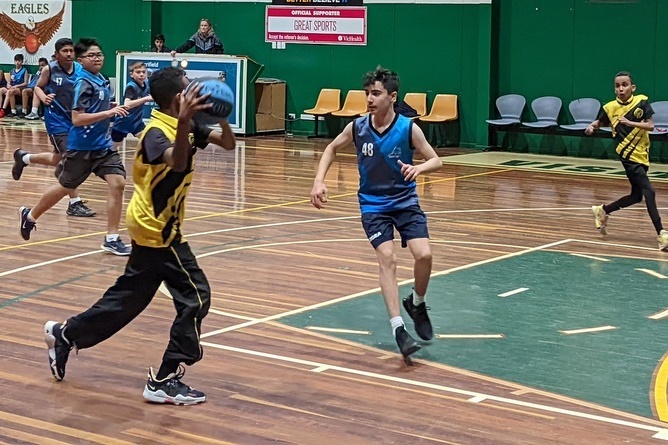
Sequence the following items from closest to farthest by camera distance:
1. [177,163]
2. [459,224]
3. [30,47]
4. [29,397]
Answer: [177,163], [29,397], [459,224], [30,47]

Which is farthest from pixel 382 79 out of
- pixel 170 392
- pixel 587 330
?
pixel 170 392

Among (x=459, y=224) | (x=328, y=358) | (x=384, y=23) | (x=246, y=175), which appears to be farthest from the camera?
(x=384, y=23)

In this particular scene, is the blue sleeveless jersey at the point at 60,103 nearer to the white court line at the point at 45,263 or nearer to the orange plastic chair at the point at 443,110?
the white court line at the point at 45,263

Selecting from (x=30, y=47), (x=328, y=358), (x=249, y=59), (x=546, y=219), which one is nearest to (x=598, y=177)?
(x=546, y=219)

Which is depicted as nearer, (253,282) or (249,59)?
(253,282)

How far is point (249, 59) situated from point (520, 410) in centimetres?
1738

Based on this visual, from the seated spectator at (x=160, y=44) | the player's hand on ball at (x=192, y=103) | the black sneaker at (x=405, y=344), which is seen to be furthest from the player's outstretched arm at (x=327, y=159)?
the seated spectator at (x=160, y=44)

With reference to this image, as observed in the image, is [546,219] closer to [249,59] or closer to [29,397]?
[29,397]

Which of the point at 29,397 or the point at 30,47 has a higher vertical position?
the point at 30,47

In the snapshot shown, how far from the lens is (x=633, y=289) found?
9148mm

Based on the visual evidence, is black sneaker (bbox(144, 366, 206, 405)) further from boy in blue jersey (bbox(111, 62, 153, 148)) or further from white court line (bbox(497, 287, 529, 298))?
boy in blue jersey (bbox(111, 62, 153, 148))

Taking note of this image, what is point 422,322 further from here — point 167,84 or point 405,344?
point 167,84

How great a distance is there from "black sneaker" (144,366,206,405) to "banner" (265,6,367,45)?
17391 millimetres

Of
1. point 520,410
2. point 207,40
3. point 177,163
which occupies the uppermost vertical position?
point 207,40
